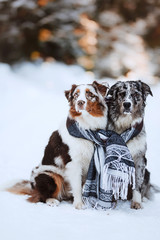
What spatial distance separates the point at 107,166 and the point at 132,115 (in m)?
0.70

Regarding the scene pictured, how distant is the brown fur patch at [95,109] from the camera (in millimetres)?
3609

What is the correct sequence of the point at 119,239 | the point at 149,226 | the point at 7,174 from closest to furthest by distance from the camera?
the point at 119,239 < the point at 149,226 < the point at 7,174

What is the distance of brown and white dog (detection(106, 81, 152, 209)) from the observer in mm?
3656

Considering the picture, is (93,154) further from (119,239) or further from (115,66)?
(115,66)

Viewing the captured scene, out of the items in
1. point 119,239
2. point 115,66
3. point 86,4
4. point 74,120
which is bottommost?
point 119,239

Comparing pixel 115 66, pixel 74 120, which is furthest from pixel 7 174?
pixel 115 66

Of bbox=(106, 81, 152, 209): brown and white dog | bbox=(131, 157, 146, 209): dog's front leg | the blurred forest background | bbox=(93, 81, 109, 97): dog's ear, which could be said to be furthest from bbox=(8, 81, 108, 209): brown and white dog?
the blurred forest background

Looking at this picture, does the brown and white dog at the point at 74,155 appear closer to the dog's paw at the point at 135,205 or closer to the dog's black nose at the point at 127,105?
the dog's black nose at the point at 127,105

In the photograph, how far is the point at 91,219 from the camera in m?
3.15

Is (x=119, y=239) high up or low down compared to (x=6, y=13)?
down

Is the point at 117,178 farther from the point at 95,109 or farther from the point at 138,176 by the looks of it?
the point at 95,109

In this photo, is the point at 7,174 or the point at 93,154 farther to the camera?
the point at 7,174

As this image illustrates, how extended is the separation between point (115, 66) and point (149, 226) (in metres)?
4.95

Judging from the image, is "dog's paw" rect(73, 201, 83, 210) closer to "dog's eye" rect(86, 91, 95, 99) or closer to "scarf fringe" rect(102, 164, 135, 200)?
"scarf fringe" rect(102, 164, 135, 200)
